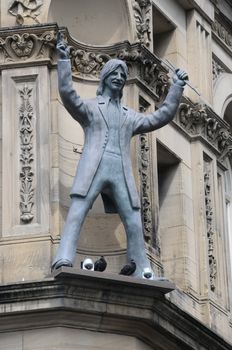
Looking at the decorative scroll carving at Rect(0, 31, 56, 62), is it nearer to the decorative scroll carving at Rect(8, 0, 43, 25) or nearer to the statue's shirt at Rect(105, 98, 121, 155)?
the decorative scroll carving at Rect(8, 0, 43, 25)

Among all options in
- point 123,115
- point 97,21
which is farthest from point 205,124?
point 123,115

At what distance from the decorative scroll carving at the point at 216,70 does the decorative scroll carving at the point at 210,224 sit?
6.91 feet

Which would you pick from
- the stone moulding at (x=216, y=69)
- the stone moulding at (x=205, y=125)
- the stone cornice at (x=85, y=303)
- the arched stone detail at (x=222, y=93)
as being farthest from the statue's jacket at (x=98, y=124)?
the stone moulding at (x=216, y=69)

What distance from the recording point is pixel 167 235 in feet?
94.7

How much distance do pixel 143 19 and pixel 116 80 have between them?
7.90 feet

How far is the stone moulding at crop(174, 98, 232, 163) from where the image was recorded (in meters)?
29.6

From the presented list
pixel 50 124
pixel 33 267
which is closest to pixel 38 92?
pixel 50 124

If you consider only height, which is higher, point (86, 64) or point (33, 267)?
point (86, 64)

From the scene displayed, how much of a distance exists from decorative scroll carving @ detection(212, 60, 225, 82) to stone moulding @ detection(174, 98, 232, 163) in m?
1.23

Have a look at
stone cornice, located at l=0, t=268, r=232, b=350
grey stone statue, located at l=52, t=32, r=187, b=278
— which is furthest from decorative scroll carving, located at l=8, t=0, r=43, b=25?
stone cornice, located at l=0, t=268, r=232, b=350

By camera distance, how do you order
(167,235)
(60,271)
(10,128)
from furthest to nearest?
1. (167,235)
2. (10,128)
3. (60,271)

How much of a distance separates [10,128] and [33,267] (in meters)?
1.97

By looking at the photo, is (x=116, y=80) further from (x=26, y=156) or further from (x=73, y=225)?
(x=73, y=225)

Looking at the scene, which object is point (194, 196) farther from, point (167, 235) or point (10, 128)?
point (10, 128)
